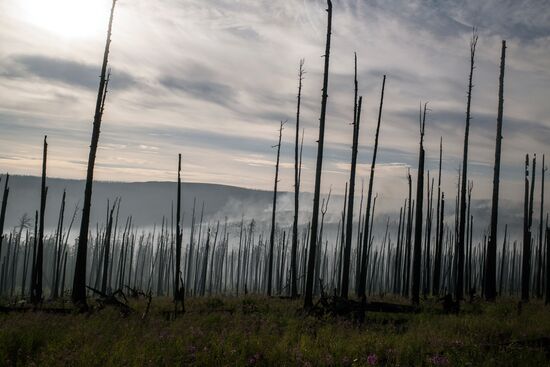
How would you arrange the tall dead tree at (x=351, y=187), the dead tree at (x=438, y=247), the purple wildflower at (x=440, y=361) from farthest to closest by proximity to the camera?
the dead tree at (x=438, y=247) < the tall dead tree at (x=351, y=187) < the purple wildflower at (x=440, y=361)

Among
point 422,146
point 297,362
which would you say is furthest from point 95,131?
point 422,146

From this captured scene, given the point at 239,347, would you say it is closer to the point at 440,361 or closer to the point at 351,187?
the point at 440,361

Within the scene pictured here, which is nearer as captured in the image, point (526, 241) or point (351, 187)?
point (351, 187)

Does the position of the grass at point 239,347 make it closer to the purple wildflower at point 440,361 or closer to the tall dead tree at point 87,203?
the purple wildflower at point 440,361

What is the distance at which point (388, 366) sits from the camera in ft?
20.1

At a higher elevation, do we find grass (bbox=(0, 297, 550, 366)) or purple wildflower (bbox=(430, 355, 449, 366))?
purple wildflower (bbox=(430, 355, 449, 366))

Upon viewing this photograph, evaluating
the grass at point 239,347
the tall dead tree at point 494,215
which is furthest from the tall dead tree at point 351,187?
the grass at point 239,347

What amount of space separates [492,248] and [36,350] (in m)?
16.1

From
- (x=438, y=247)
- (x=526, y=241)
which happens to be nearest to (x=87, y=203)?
(x=438, y=247)

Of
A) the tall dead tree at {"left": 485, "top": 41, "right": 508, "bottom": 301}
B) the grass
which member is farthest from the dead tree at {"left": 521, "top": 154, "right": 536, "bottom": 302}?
the grass

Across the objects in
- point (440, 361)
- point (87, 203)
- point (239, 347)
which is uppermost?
point (87, 203)

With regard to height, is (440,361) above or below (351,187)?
below

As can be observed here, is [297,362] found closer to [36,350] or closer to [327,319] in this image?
[36,350]

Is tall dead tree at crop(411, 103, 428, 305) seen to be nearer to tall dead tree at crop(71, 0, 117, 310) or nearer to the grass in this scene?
the grass
